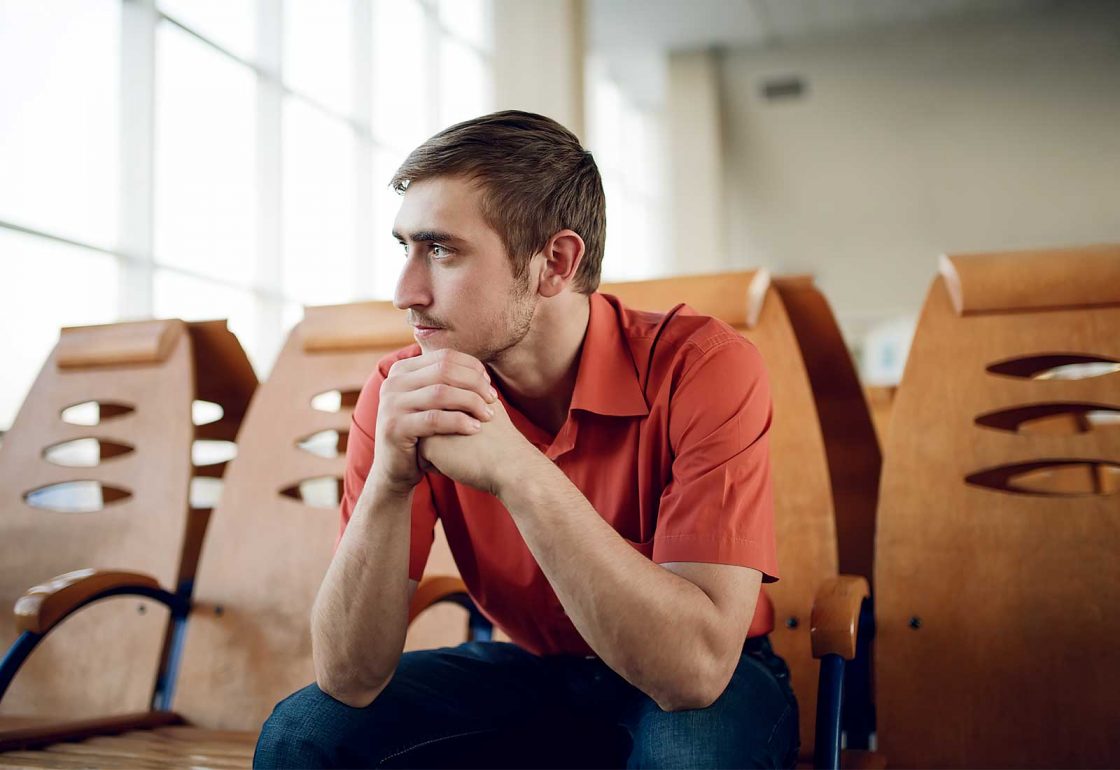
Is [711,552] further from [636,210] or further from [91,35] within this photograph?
[636,210]

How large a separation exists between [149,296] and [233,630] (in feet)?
11.4

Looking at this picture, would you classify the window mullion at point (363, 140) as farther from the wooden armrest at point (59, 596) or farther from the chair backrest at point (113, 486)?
the wooden armrest at point (59, 596)

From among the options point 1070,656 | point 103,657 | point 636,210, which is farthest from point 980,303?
point 636,210

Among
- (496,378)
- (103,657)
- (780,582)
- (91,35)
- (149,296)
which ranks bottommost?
(103,657)

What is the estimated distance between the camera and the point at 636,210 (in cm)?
1287

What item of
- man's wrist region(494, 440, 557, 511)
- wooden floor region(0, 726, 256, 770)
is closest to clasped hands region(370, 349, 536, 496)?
man's wrist region(494, 440, 557, 511)

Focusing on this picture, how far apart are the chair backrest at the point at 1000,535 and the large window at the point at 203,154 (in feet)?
12.8

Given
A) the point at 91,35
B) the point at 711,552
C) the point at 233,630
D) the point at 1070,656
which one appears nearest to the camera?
the point at 711,552

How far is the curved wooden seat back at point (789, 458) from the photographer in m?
1.84

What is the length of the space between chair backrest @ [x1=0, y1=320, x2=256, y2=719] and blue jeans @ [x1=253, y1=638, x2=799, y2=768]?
1.03 metres

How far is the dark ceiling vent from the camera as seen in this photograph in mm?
12352

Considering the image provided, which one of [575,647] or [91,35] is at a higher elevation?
[91,35]

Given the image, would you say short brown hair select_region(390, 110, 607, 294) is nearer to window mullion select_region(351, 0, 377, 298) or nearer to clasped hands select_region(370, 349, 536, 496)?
clasped hands select_region(370, 349, 536, 496)

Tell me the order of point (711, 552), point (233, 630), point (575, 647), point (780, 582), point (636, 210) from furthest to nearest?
point (636, 210), point (233, 630), point (780, 582), point (575, 647), point (711, 552)
